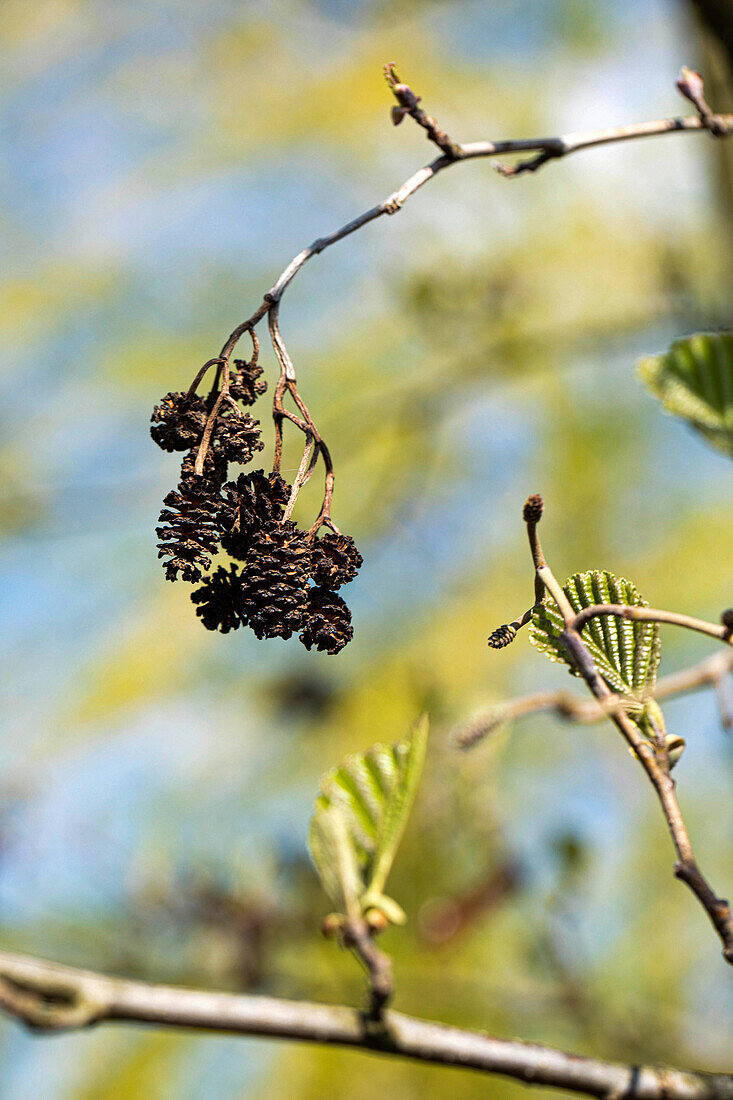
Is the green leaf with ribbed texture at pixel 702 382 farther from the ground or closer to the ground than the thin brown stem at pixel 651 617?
farther from the ground

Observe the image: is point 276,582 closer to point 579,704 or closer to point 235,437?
point 235,437

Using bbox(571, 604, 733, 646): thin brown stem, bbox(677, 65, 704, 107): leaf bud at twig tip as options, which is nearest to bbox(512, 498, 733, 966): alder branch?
bbox(571, 604, 733, 646): thin brown stem

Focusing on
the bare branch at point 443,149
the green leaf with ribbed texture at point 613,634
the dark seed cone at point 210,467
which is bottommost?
the green leaf with ribbed texture at point 613,634

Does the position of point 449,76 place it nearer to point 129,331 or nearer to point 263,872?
point 129,331

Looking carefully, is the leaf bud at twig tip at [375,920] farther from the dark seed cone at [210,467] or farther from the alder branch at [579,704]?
the dark seed cone at [210,467]

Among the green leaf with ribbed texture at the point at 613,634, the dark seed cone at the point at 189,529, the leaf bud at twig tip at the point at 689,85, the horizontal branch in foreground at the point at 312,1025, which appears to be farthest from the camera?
the leaf bud at twig tip at the point at 689,85

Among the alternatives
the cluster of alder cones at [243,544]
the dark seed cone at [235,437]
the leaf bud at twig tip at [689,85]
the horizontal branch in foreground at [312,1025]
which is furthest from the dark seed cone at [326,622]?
the leaf bud at twig tip at [689,85]

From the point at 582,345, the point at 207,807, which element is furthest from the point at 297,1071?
the point at 582,345

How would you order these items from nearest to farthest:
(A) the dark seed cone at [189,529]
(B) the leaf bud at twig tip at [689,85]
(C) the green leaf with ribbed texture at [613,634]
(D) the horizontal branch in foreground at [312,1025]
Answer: (D) the horizontal branch in foreground at [312,1025] → (C) the green leaf with ribbed texture at [613,634] → (A) the dark seed cone at [189,529] → (B) the leaf bud at twig tip at [689,85]

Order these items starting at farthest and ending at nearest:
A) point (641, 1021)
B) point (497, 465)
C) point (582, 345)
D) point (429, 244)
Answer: point (497, 465)
point (429, 244)
point (641, 1021)
point (582, 345)
